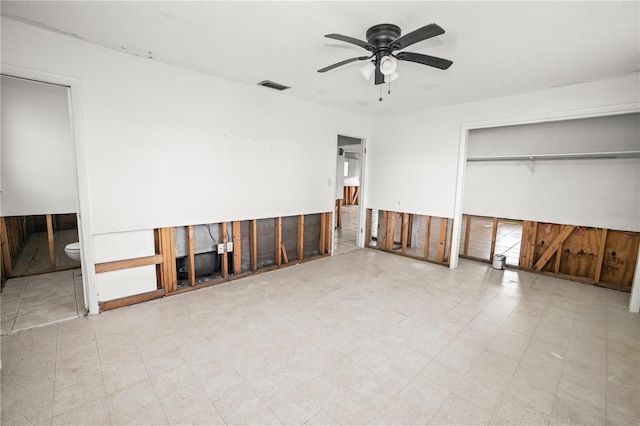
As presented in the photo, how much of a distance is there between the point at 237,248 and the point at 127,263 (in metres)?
1.29

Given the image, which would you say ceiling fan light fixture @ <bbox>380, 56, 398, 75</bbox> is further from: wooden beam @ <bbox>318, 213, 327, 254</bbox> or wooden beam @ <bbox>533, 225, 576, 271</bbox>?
wooden beam @ <bbox>533, 225, 576, 271</bbox>

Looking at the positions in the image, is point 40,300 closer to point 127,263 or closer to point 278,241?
point 127,263

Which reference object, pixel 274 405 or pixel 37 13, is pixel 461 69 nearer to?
pixel 274 405

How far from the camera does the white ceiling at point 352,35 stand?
6.56ft

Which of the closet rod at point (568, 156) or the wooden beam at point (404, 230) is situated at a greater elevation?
the closet rod at point (568, 156)

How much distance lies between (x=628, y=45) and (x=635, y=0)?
88 cm

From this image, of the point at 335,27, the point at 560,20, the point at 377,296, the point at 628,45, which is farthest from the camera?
the point at 377,296

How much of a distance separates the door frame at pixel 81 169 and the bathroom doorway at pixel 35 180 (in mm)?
401

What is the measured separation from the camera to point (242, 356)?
2285 millimetres

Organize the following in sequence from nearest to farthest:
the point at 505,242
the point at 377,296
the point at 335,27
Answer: the point at 335,27, the point at 377,296, the point at 505,242

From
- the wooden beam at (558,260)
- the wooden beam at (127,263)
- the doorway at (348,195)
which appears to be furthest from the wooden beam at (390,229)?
the wooden beam at (127,263)

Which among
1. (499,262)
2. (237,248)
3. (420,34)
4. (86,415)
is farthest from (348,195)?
(86,415)

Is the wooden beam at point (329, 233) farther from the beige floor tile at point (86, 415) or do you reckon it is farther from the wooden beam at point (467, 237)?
the beige floor tile at point (86, 415)

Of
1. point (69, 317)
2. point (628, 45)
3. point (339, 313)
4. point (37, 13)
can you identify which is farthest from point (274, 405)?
point (628, 45)
